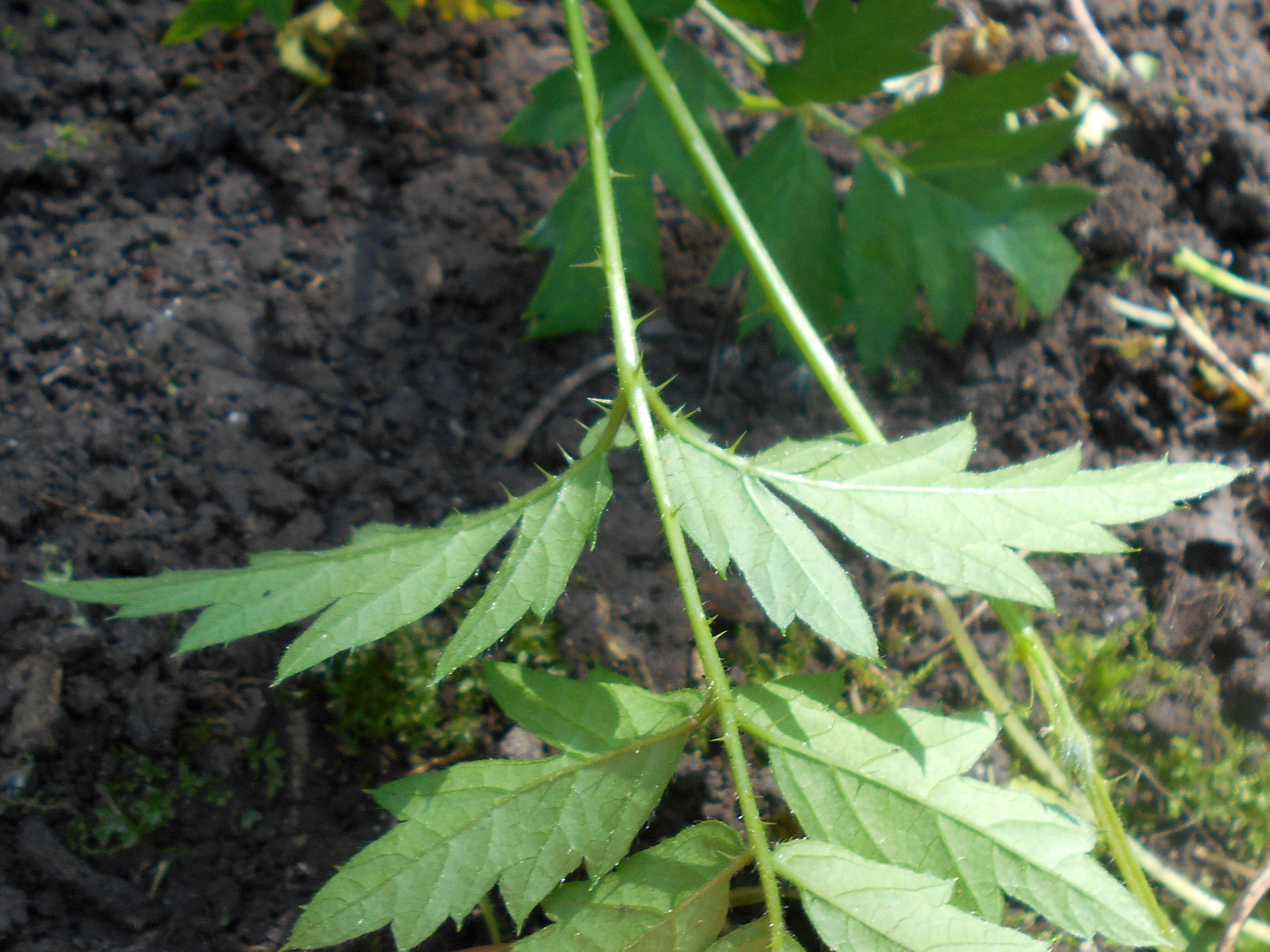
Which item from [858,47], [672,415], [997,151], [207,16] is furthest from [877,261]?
[207,16]

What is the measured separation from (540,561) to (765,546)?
1.15ft

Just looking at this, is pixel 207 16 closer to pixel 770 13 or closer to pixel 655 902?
pixel 770 13

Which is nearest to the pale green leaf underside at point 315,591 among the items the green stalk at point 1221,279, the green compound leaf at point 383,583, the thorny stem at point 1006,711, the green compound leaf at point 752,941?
the green compound leaf at point 383,583

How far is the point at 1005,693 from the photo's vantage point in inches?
75.0

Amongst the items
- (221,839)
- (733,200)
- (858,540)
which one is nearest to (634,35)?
(733,200)

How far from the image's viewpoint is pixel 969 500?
51.0 inches

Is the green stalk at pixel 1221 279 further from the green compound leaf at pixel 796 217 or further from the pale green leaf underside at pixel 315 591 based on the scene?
the pale green leaf underside at pixel 315 591

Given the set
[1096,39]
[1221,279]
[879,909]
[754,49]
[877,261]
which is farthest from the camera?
[1096,39]

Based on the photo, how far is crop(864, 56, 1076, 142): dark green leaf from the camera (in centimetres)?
189

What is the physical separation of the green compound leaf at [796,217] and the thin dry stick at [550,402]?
1.29 ft

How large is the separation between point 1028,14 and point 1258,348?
123 cm

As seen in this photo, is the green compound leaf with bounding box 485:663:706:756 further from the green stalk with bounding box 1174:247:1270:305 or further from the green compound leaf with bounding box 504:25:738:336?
the green stalk with bounding box 1174:247:1270:305

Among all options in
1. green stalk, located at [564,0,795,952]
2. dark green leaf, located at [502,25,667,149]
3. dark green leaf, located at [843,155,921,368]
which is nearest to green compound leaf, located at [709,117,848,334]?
dark green leaf, located at [843,155,921,368]

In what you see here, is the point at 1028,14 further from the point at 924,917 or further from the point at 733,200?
the point at 924,917
